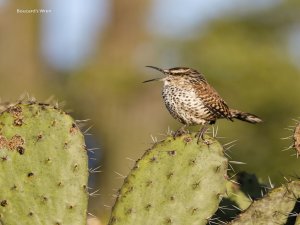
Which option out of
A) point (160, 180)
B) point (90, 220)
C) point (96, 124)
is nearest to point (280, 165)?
point (90, 220)

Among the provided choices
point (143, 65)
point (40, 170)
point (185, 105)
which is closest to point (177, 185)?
point (40, 170)

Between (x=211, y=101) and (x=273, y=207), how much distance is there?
1.05 m

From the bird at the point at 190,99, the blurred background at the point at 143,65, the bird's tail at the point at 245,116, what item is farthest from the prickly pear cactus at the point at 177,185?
the blurred background at the point at 143,65

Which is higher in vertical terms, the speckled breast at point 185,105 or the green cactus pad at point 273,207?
the speckled breast at point 185,105

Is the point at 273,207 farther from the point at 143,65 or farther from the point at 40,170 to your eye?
the point at 143,65

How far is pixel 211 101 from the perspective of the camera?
13.7 feet

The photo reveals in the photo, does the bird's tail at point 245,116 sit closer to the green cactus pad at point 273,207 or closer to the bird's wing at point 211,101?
the bird's wing at point 211,101

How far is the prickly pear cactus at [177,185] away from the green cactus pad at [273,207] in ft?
0.41

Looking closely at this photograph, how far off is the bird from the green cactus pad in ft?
2.82

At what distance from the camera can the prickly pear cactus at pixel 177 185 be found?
325 cm

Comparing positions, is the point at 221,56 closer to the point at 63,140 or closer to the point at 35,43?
the point at 35,43

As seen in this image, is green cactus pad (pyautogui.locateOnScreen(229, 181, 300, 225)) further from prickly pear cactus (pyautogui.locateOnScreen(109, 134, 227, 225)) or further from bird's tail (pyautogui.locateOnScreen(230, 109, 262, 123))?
bird's tail (pyautogui.locateOnScreen(230, 109, 262, 123))

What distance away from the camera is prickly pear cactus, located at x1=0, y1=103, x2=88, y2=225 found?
329 centimetres

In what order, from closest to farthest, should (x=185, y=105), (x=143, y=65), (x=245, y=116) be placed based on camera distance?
(x=185, y=105) → (x=245, y=116) → (x=143, y=65)
